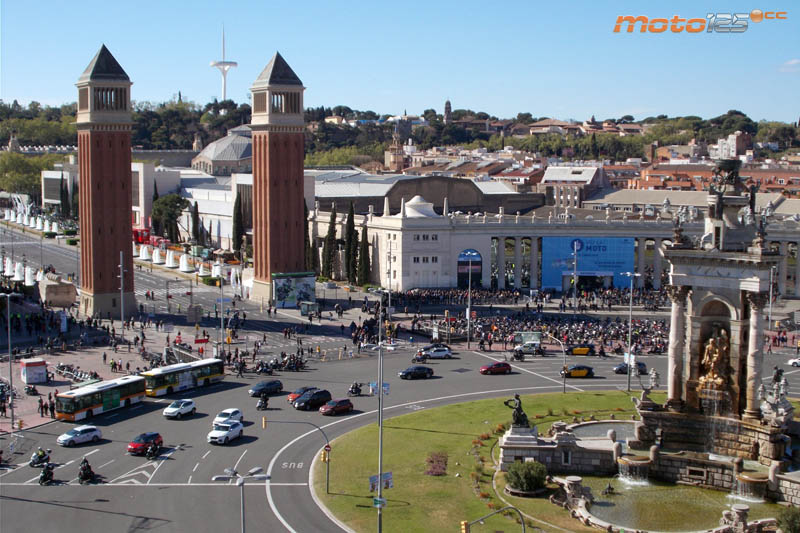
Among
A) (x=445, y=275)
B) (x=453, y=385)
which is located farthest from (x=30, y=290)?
(x=453, y=385)

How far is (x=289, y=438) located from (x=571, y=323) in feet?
126

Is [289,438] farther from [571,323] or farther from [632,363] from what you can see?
[571,323]

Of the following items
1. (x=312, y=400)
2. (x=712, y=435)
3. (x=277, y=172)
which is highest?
(x=277, y=172)

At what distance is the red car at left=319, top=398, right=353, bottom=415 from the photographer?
5578 cm

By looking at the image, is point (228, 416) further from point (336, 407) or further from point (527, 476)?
point (527, 476)

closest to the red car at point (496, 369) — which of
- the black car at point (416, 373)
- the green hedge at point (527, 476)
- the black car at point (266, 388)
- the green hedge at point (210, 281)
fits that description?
the black car at point (416, 373)

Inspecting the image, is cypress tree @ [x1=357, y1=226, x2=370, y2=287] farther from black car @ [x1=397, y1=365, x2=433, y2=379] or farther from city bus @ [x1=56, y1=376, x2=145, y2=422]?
city bus @ [x1=56, y1=376, x2=145, y2=422]

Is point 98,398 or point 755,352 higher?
point 755,352

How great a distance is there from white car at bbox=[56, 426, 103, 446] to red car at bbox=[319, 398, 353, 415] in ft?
40.4

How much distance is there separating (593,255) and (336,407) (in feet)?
170

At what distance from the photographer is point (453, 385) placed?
209 feet

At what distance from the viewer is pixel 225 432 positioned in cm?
4991

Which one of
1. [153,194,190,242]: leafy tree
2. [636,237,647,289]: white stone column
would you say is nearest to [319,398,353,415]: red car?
[636,237,647,289]: white stone column

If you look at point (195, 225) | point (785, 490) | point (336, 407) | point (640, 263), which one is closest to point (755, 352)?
point (785, 490)
